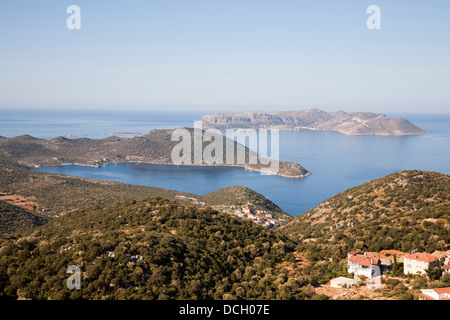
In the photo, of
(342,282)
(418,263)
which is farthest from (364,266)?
(418,263)

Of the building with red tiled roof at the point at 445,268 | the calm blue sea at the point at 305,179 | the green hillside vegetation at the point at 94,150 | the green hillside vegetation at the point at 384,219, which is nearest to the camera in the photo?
the building with red tiled roof at the point at 445,268

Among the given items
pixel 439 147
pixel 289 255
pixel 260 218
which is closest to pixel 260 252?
pixel 289 255

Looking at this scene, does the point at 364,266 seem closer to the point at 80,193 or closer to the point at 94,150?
the point at 80,193

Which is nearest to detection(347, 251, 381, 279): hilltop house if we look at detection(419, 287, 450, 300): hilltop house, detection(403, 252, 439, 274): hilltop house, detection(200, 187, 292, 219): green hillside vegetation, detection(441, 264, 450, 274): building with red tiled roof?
detection(403, 252, 439, 274): hilltop house

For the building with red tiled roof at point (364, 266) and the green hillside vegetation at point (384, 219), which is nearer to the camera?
the building with red tiled roof at point (364, 266)

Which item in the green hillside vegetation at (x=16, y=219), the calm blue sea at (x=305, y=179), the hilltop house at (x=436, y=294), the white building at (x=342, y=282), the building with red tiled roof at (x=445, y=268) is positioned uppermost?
the hilltop house at (x=436, y=294)

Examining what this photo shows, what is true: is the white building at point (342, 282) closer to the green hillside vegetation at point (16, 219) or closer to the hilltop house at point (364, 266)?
the hilltop house at point (364, 266)

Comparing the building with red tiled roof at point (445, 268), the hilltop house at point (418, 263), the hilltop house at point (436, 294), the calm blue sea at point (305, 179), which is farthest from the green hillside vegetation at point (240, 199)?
the hilltop house at point (436, 294)

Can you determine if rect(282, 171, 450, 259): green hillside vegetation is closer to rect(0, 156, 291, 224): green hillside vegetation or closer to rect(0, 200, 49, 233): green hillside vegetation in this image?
rect(0, 156, 291, 224): green hillside vegetation
